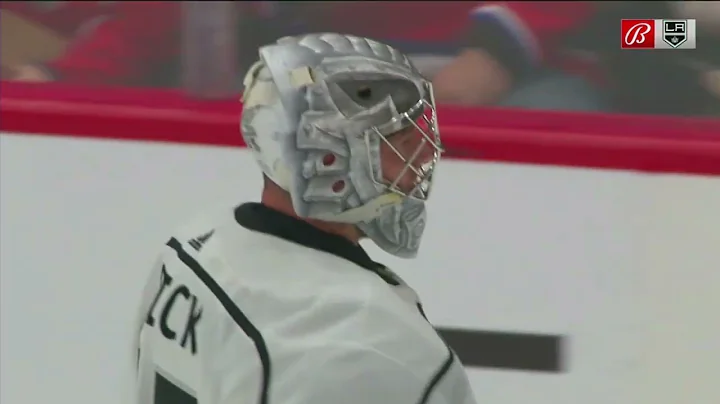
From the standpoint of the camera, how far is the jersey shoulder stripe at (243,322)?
→ 89 centimetres

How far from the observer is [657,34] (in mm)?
1756

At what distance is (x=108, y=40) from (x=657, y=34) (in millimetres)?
1031

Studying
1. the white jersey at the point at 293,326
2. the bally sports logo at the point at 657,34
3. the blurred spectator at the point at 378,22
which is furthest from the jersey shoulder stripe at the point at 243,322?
the bally sports logo at the point at 657,34

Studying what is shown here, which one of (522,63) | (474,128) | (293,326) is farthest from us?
(522,63)

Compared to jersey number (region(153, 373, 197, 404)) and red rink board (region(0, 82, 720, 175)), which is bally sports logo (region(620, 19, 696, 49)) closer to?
red rink board (region(0, 82, 720, 175))

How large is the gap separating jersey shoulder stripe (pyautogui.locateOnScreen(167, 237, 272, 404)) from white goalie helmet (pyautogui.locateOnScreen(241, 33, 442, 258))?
11 cm

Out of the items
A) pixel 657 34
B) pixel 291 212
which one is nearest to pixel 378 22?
pixel 657 34

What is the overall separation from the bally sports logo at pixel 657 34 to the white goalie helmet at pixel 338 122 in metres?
0.88

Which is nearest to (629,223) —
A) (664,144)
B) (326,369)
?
(664,144)

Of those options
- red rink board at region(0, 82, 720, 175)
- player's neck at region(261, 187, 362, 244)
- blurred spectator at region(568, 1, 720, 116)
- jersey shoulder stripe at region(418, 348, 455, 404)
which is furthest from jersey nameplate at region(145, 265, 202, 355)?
blurred spectator at region(568, 1, 720, 116)

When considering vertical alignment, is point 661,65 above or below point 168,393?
above

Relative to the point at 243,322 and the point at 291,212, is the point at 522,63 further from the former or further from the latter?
the point at 243,322

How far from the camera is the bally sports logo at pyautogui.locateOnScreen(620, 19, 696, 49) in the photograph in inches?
68.1

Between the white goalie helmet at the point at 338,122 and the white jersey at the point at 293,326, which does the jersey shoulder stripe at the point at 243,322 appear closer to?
the white jersey at the point at 293,326
